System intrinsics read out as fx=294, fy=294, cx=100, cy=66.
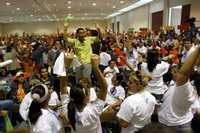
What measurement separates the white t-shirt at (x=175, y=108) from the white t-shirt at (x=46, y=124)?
3.48ft

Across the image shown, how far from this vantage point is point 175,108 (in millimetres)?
2783

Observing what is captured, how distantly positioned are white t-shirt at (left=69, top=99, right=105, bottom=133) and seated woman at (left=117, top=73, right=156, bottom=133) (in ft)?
0.89

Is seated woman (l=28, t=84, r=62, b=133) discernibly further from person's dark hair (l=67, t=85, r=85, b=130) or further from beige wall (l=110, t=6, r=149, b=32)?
beige wall (l=110, t=6, r=149, b=32)

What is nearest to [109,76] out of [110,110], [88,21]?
[110,110]

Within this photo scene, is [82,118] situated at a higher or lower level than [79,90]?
lower

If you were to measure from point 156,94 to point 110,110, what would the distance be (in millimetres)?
1120

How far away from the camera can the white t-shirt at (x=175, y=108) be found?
2.61m

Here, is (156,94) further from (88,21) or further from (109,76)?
(88,21)

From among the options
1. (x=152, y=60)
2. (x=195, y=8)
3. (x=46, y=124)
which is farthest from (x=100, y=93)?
(x=195, y=8)

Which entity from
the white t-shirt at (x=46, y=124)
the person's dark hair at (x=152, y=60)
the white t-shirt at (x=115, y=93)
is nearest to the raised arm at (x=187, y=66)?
the white t-shirt at (x=46, y=124)

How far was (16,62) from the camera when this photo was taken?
30.5ft

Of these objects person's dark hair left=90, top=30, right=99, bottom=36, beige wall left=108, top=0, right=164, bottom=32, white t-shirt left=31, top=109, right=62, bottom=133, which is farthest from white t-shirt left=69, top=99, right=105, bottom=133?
beige wall left=108, top=0, right=164, bottom=32

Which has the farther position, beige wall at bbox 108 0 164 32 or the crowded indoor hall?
beige wall at bbox 108 0 164 32

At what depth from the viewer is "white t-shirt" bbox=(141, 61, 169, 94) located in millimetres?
4484
